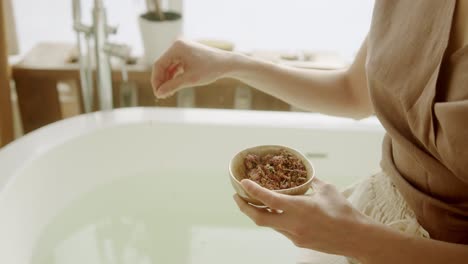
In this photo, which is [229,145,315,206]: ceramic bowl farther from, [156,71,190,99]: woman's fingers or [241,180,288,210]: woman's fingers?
[156,71,190,99]: woman's fingers

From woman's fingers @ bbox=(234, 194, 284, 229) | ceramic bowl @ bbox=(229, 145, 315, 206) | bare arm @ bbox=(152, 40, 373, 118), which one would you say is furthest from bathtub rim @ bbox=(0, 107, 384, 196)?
woman's fingers @ bbox=(234, 194, 284, 229)

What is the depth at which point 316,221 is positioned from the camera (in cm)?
75

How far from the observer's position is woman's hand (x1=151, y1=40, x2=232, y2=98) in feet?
3.56

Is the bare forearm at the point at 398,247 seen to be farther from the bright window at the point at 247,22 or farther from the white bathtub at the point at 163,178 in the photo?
the bright window at the point at 247,22

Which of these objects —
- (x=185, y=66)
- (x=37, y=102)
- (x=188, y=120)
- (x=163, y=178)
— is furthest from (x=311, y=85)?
(x=37, y=102)

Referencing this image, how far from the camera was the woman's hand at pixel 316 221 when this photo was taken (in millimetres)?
747

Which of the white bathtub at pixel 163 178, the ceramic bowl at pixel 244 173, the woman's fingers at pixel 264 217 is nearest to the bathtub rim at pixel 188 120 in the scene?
the white bathtub at pixel 163 178

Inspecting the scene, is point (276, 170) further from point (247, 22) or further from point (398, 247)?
point (247, 22)

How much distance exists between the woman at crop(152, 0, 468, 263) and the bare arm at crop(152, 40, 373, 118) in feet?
0.71

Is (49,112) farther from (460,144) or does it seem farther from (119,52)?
(460,144)

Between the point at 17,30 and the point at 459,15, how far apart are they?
175 centimetres

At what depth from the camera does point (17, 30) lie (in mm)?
2037

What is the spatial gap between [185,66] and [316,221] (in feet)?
1.59

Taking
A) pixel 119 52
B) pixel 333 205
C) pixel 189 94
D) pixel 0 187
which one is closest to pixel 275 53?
pixel 189 94
